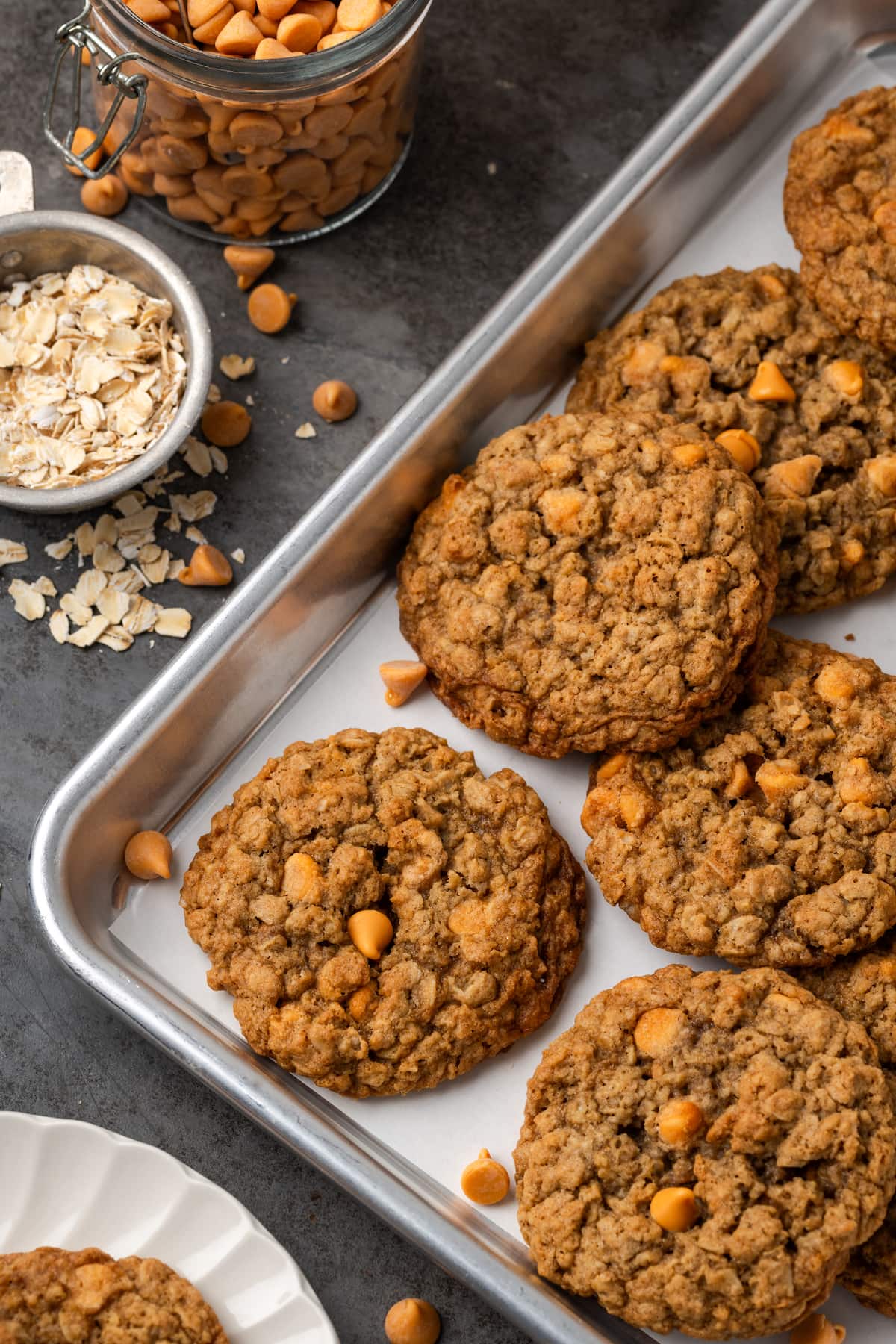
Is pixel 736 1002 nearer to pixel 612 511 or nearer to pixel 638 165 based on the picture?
pixel 612 511

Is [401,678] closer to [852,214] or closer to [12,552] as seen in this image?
[12,552]

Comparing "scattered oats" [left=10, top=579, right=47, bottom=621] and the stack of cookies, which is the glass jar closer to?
the stack of cookies

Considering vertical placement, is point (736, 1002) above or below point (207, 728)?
above

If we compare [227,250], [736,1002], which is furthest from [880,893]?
[227,250]


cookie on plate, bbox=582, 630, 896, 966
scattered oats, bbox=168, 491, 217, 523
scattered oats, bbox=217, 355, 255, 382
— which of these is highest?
cookie on plate, bbox=582, 630, 896, 966

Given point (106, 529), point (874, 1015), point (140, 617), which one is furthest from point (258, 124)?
point (874, 1015)

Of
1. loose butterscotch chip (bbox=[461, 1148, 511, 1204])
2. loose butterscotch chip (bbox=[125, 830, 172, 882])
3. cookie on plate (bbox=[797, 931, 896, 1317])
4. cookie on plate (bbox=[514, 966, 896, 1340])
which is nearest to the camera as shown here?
cookie on plate (bbox=[514, 966, 896, 1340])

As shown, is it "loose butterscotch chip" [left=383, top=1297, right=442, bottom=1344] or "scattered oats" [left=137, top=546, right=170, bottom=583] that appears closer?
"loose butterscotch chip" [left=383, top=1297, right=442, bottom=1344]

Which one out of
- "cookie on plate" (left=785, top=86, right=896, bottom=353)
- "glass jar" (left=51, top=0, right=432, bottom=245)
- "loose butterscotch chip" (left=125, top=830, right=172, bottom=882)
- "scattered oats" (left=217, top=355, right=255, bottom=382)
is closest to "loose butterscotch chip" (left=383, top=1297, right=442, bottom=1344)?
"loose butterscotch chip" (left=125, top=830, right=172, bottom=882)
